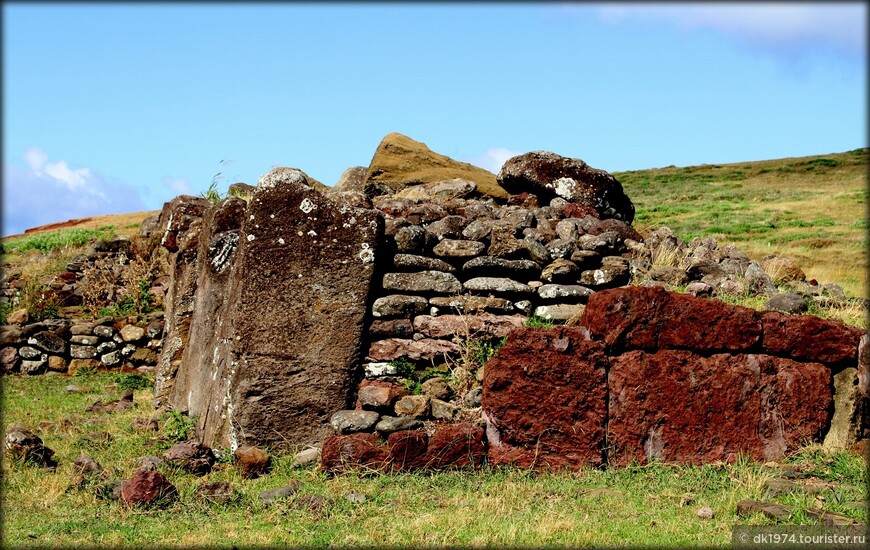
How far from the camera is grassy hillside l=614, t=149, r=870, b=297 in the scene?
70.0ft

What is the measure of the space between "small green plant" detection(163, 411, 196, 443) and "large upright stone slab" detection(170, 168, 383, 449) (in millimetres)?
634

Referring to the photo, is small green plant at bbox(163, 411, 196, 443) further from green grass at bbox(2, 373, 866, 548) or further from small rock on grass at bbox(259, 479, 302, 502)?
small rock on grass at bbox(259, 479, 302, 502)

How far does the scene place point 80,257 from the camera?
16.9 metres

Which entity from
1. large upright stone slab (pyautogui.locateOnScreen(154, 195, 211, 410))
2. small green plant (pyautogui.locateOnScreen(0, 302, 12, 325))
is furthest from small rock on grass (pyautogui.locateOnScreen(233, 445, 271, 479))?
small green plant (pyautogui.locateOnScreen(0, 302, 12, 325))

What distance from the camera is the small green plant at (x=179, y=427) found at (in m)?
10.6

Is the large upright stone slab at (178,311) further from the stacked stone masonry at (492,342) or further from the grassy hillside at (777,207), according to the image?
the grassy hillside at (777,207)

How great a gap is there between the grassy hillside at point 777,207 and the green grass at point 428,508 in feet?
17.0

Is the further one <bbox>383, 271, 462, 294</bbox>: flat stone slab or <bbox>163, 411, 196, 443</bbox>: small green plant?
<bbox>163, 411, 196, 443</bbox>: small green plant

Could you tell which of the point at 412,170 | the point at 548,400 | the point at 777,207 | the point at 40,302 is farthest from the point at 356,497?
the point at 777,207

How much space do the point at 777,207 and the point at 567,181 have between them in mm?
20632

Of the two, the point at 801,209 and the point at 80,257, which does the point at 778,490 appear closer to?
the point at 80,257

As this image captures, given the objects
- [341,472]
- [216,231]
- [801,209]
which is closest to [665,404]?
[341,472]

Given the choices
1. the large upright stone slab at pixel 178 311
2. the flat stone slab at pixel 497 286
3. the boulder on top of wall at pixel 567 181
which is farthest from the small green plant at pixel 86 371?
the flat stone slab at pixel 497 286

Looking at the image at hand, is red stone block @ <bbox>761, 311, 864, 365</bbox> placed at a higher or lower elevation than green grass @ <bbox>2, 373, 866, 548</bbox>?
higher
